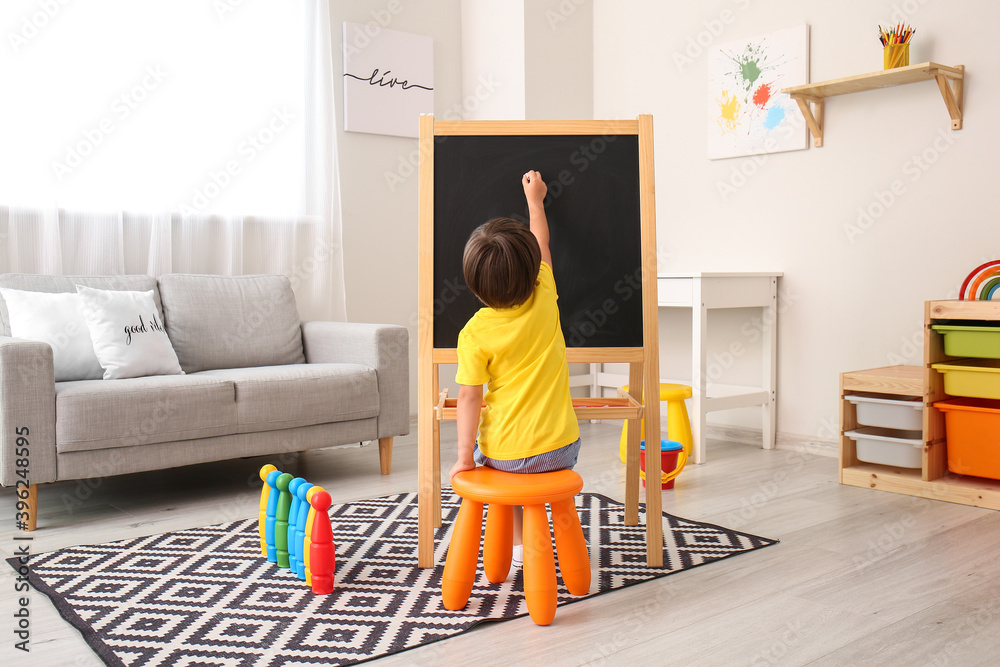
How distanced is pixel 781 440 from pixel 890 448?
79cm

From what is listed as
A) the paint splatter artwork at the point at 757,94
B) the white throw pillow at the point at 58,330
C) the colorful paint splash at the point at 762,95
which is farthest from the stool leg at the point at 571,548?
the colorful paint splash at the point at 762,95

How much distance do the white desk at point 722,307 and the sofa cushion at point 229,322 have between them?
1.54 meters

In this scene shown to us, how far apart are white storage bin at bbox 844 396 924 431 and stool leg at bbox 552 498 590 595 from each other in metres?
1.50

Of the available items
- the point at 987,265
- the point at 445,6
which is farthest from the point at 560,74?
the point at 987,265

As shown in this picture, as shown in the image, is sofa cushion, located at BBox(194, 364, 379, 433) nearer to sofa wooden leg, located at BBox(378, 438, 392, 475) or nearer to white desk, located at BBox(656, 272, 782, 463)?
sofa wooden leg, located at BBox(378, 438, 392, 475)

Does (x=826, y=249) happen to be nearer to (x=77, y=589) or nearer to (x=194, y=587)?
(x=194, y=587)

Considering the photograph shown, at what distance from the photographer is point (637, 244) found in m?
2.10

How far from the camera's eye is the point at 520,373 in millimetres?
1763

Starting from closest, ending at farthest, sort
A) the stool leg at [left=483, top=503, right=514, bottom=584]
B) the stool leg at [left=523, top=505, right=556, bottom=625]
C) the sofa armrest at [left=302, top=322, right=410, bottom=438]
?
1. the stool leg at [left=523, top=505, right=556, bottom=625]
2. the stool leg at [left=483, top=503, right=514, bottom=584]
3. the sofa armrest at [left=302, top=322, right=410, bottom=438]

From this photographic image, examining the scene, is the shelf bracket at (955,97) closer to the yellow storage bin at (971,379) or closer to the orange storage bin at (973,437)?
the yellow storage bin at (971,379)

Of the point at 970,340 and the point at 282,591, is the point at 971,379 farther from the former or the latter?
the point at 282,591

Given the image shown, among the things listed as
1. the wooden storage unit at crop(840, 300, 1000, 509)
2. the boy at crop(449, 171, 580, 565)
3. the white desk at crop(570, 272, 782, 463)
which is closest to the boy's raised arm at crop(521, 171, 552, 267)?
the boy at crop(449, 171, 580, 565)

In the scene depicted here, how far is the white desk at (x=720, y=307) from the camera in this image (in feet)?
10.9

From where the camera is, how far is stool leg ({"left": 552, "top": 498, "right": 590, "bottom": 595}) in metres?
1.77
